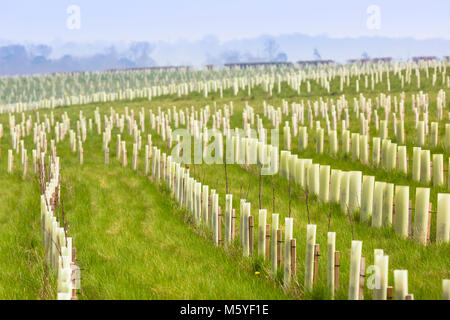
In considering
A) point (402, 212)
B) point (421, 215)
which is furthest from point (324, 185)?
point (421, 215)

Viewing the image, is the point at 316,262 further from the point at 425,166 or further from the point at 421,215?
the point at 425,166

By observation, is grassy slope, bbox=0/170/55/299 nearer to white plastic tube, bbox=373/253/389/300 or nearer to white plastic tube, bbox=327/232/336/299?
white plastic tube, bbox=327/232/336/299

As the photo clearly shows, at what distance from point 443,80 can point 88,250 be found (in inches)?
1116

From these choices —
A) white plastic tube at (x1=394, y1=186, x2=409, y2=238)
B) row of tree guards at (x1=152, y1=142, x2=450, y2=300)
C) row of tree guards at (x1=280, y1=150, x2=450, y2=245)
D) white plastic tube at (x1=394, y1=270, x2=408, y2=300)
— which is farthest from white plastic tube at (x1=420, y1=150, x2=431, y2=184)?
white plastic tube at (x1=394, y1=270, x2=408, y2=300)

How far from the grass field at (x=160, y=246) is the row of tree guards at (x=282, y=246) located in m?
0.14

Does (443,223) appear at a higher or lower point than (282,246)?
higher

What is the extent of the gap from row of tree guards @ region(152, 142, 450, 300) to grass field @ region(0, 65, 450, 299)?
14 centimetres

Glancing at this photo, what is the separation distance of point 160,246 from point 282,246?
163 cm

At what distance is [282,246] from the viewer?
707cm

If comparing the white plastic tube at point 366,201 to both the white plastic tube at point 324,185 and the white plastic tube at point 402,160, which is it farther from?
the white plastic tube at point 402,160

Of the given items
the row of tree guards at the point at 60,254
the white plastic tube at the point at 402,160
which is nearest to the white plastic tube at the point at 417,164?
the white plastic tube at the point at 402,160

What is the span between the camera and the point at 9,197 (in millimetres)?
11711
